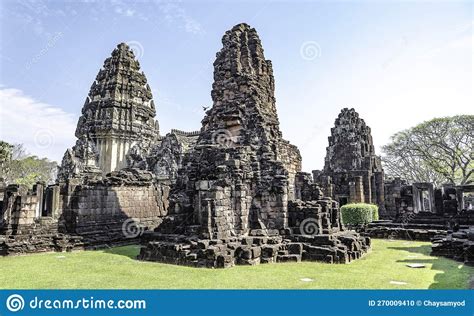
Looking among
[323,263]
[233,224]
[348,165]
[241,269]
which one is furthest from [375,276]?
[348,165]

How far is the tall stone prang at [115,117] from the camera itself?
104 ft

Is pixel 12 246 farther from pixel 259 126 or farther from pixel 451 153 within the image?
pixel 451 153

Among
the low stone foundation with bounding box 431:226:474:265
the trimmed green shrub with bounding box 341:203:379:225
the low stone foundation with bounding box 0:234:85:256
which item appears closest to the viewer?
the low stone foundation with bounding box 431:226:474:265

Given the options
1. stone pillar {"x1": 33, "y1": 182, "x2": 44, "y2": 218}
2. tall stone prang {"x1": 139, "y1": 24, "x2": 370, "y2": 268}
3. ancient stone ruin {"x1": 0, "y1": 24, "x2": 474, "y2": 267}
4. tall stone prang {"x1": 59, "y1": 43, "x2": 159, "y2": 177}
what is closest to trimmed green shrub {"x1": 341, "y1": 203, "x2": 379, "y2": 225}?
ancient stone ruin {"x1": 0, "y1": 24, "x2": 474, "y2": 267}

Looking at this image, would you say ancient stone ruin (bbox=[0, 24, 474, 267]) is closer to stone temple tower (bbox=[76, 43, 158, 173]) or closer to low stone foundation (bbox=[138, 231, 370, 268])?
low stone foundation (bbox=[138, 231, 370, 268])

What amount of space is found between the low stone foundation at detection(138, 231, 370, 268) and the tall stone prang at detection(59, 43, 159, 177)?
2272 cm

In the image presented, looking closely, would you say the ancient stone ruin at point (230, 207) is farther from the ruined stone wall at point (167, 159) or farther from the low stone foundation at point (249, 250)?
the ruined stone wall at point (167, 159)

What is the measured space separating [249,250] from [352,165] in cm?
2047

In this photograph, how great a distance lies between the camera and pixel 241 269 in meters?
9.05

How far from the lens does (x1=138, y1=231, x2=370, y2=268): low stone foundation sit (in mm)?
9664

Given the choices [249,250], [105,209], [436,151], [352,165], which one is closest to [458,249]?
[249,250]

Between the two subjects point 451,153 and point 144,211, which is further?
point 451,153

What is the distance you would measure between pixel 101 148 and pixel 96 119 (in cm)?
275

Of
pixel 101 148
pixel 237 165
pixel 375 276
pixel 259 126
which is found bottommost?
pixel 375 276
